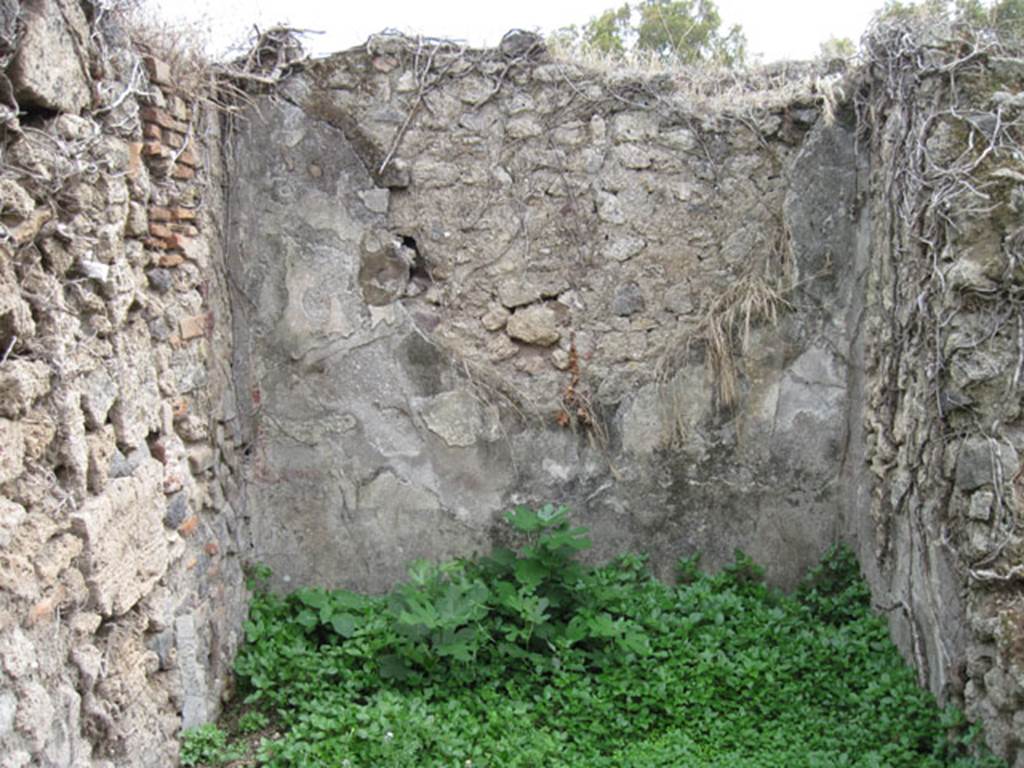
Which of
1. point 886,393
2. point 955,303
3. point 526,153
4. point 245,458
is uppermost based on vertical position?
point 526,153

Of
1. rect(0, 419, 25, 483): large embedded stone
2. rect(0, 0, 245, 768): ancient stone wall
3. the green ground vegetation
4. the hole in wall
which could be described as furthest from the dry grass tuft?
rect(0, 419, 25, 483): large embedded stone

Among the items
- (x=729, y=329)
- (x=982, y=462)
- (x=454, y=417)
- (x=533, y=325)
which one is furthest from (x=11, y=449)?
(x=729, y=329)

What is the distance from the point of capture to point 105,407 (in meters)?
2.75

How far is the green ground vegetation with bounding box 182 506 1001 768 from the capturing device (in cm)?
321

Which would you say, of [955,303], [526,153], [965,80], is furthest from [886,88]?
[526,153]

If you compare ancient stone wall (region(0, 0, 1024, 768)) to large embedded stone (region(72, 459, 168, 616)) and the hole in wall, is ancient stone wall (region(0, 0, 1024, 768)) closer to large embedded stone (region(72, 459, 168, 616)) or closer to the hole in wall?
the hole in wall

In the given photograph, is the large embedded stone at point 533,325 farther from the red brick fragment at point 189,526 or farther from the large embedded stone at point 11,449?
the large embedded stone at point 11,449

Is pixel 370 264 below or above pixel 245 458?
above

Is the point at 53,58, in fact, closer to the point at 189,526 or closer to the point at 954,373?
the point at 189,526

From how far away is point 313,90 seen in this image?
161 inches

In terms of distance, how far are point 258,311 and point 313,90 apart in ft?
3.05

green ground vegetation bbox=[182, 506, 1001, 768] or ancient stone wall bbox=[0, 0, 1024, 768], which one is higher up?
ancient stone wall bbox=[0, 0, 1024, 768]

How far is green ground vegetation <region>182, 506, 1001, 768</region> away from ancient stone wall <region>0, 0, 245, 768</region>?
358mm

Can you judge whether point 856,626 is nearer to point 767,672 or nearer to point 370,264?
point 767,672
